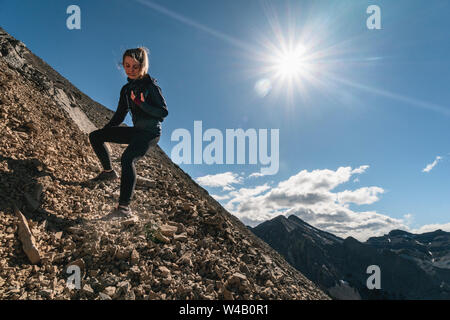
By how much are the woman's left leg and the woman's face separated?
4.00ft

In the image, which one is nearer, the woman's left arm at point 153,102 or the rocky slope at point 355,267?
the woman's left arm at point 153,102

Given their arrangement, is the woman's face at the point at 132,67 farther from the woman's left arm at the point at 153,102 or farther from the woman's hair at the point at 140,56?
the woman's left arm at the point at 153,102

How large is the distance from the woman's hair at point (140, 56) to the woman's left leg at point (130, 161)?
130 cm

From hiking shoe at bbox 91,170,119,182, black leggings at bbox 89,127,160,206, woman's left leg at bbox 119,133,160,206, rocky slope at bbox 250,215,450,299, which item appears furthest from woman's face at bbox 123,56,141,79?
rocky slope at bbox 250,215,450,299

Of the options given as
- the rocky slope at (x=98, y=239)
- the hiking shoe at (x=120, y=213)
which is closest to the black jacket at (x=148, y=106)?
the hiking shoe at (x=120, y=213)

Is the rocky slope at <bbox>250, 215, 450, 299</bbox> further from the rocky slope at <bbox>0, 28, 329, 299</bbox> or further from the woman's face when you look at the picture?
the woman's face

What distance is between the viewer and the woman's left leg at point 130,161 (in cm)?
414

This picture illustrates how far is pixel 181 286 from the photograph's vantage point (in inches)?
124

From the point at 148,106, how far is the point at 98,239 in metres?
2.51

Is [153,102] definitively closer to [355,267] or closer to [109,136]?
[109,136]

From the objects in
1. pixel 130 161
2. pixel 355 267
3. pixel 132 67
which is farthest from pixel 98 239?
pixel 355 267
